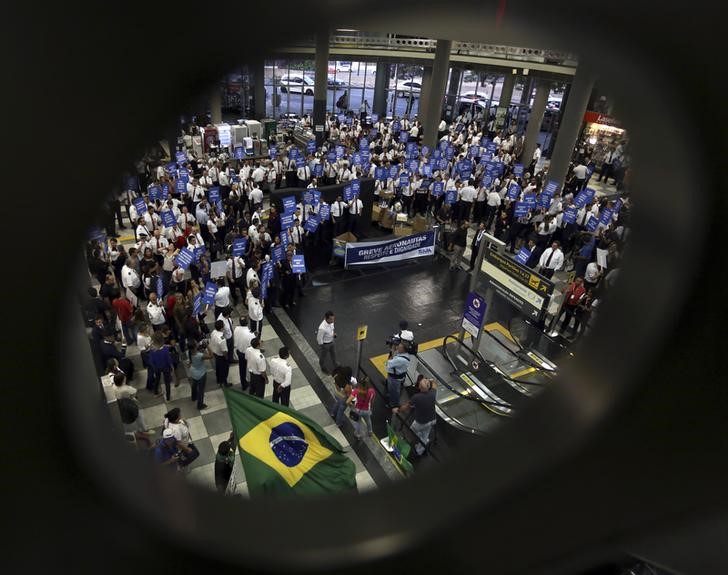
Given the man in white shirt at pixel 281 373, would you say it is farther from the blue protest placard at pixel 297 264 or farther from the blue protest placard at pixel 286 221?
the blue protest placard at pixel 286 221

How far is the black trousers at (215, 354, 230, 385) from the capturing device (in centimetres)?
688

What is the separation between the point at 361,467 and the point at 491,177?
9.64m

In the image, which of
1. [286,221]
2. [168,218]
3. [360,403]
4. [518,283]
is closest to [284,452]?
[360,403]

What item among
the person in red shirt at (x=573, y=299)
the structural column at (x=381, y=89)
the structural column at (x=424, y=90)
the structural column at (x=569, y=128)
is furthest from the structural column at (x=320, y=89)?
the person in red shirt at (x=573, y=299)

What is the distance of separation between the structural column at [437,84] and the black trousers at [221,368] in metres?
13.9

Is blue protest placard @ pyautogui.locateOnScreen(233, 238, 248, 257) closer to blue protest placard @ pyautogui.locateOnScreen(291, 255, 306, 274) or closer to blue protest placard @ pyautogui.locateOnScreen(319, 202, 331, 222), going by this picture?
blue protest placard @ pyautogui.locateOnScreen(291, 255, 306, 274)

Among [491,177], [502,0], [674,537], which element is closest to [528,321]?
[491,177]

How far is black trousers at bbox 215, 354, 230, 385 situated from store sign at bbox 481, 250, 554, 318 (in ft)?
13.5

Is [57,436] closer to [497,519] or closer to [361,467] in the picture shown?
[497,519]

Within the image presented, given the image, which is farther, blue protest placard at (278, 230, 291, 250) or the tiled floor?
blue protest placard at (278, 230, 291, 250)

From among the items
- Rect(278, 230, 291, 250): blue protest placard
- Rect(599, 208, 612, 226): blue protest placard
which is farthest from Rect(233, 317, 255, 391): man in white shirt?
Rect(599, 208, 612, 226): blue protest placard

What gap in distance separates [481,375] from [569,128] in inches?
395

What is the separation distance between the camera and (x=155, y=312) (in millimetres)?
7027

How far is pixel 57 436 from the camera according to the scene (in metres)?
0.94
